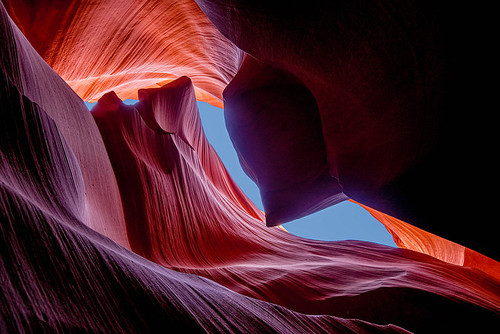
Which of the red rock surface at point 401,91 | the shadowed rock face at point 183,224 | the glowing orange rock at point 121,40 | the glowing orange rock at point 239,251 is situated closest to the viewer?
the shadowed rock face at point 183,224

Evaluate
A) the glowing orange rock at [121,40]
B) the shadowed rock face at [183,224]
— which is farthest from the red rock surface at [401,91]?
the glowing orange rock at [121,40]

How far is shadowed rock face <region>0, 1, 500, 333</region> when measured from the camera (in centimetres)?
88

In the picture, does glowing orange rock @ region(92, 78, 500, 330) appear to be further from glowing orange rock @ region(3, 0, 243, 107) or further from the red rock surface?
the red rock surface

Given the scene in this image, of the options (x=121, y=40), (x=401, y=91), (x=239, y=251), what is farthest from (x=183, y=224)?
(x=121, y=40)

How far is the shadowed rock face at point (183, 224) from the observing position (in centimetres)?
88

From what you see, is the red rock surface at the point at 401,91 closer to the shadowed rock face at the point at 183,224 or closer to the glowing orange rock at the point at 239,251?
the shadowed rock face at the point at 183,224

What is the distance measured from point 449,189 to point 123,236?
2.43 m

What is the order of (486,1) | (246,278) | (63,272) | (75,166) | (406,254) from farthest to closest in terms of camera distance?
(406,254) < (246,278) < (75,166) < (486,1) < (63,272)

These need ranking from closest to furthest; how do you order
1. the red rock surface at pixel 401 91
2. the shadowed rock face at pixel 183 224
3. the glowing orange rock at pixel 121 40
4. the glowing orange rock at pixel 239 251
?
1. the shadowed rock face at pixel 183 224
2. the red rock surface at pixel 401 91
3. the glowing orange rock at pixel 239 251
4. the glowing orange rock at pixel 121 40

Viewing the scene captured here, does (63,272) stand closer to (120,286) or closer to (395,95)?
(120,286)

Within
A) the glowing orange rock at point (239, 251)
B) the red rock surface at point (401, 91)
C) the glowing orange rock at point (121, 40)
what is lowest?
the glowing orange rock at point (239, 251)

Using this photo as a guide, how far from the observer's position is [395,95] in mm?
1891

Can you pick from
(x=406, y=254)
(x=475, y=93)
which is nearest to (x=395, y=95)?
(x=475, y=93)

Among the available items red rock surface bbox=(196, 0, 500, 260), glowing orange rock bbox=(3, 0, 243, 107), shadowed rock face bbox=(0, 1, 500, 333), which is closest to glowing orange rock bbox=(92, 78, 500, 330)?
shadowed rock face bbox=(0, 1, 500, 333)
